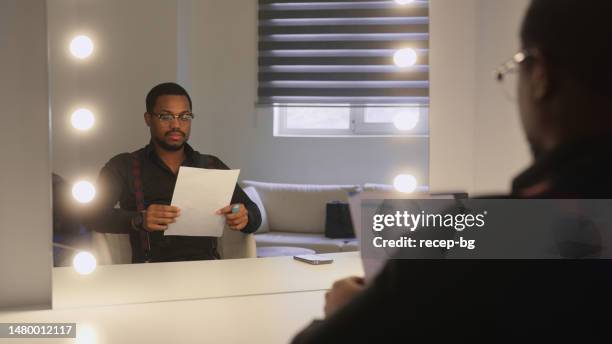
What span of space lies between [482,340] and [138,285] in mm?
1002

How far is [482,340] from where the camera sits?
44 centimetres

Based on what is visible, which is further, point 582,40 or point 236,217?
point 236,217

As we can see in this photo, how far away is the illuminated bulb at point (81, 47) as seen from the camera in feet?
4.15

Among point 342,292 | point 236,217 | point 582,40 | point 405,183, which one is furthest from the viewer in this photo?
point 405,183

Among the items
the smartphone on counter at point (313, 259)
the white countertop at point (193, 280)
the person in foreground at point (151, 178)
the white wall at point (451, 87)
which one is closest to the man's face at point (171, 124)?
the person in foreground at point (151, 178)

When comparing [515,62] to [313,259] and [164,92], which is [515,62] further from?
[313,259]

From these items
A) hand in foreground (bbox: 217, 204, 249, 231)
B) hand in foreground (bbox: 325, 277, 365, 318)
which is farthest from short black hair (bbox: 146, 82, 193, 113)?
hand in foreground (bbox: 325, 277, 365, 318)

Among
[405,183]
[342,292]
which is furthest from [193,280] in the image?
[342,292]

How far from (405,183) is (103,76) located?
25.9 inches

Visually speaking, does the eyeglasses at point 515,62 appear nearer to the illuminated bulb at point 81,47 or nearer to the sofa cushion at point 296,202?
the sofa cushion at point 296,202

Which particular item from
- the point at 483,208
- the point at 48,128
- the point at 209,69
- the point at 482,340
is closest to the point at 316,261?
the point at 209,69

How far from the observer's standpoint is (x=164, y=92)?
1.29 meters

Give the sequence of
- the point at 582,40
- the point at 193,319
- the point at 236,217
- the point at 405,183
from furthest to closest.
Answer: the point at 405,183 → the point at 236,217 → the point at 193,319 → the point at 582,40

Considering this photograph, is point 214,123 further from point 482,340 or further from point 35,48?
point 482,340
